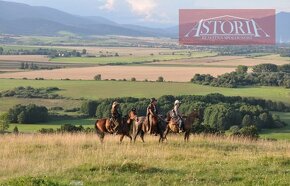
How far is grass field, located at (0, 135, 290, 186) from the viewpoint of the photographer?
13.4 m

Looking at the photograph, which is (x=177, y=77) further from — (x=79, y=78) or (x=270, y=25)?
(x=270, y=25)

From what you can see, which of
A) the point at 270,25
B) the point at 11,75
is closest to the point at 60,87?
the point at 11,75

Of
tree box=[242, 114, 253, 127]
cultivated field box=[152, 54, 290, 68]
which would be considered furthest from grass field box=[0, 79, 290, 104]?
cultivated field box=[152, 54, 290, 68]

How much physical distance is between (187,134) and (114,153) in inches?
235

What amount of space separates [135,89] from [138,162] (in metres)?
64.5

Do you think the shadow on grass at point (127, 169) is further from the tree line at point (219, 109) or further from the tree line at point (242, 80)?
the tree line at point (242, 80)

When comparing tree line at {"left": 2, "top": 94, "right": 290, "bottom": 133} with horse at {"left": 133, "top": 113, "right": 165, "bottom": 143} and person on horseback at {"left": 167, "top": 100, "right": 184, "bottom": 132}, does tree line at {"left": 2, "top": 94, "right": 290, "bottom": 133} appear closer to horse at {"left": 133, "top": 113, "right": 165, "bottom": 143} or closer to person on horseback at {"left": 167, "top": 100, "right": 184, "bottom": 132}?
person on horseback at {"left": 167, "top": 100, "right": 184, "bottom": 132}

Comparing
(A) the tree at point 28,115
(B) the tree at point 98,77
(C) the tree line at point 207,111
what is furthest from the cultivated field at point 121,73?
(A) the tree at point 28,115

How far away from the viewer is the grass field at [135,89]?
7544 centimetres

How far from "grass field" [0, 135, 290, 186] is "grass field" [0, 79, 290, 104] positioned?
166ft

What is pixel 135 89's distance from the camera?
8069 cm

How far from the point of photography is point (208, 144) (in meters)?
22.7
